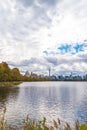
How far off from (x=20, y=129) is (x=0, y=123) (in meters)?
14.3

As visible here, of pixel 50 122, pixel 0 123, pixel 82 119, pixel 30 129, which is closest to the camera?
pixel 30 129

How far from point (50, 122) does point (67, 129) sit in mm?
20503

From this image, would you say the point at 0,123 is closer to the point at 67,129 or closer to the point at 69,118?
the point at 67,129

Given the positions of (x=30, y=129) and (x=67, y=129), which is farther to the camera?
(x=30, y=129)

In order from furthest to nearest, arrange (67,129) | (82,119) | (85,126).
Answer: (82,119) → (67,129) → (85,126)

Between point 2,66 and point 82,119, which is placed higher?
point 2,66

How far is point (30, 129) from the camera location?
680 centimetres

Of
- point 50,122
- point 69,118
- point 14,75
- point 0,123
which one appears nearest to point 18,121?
point 50,122

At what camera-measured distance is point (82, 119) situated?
1106 inches

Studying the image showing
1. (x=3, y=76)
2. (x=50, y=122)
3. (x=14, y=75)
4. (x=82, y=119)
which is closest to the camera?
(x=50, y=122)

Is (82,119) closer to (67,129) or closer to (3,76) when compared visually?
(67,129)

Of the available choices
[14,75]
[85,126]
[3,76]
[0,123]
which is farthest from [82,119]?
[14,75]

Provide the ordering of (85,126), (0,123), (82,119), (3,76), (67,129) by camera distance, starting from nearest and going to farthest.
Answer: (85,126), (67,129), (0,123), (82,119), (3,76)

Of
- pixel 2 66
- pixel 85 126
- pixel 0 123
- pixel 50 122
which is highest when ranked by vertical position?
pixel 2 66
